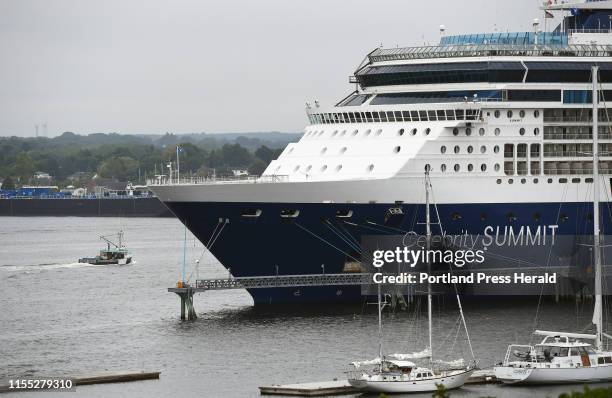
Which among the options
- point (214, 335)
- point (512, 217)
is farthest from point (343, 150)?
point (214, 335)

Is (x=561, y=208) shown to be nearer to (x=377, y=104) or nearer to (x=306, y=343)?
(x=377, y=104)

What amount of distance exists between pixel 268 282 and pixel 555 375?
15656 millimetres

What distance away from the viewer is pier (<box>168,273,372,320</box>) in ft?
177

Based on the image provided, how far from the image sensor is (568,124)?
5659 centimetres

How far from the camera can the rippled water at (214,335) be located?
42.6 meters

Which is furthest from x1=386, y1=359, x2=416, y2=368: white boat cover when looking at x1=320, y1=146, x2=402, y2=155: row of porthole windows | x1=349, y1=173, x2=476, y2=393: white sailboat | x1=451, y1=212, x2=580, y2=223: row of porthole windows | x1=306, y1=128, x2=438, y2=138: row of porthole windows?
x1=306, y1=128, x2=438, y2=138: row of porthole windows

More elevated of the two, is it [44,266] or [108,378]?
[44,266]

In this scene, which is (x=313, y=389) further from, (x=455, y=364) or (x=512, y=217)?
(x=512, y=217)

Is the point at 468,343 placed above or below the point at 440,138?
below

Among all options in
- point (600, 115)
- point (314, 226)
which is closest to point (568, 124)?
point (600, 115)

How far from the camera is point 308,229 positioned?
54000mm

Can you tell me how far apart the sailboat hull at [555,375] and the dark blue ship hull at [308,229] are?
13.8 m

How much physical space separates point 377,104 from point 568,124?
764 cm

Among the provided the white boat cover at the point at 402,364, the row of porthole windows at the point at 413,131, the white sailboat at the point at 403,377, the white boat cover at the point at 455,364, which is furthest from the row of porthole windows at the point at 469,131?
the white boat cover at the point at 402,364
